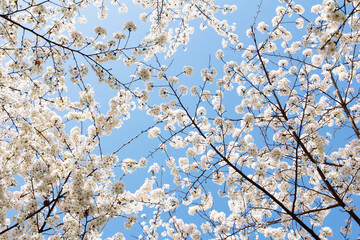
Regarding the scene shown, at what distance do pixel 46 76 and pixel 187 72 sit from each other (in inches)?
120

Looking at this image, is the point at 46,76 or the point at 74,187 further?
the point at 46,76

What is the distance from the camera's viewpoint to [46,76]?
15.3ft

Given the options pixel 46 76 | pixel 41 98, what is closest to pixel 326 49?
pixel 46 76

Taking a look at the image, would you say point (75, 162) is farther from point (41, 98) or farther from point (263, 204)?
point (263, 204)

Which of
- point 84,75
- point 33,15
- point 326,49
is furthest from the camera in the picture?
point 84,75

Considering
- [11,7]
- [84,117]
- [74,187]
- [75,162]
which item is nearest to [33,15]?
[11,7]

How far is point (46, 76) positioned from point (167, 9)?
13.0 ft

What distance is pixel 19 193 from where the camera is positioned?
5227mm

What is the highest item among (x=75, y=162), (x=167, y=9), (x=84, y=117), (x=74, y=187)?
(x=167, y=9)

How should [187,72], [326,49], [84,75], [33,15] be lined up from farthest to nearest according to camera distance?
1. [187,72]
2. [84,75]
3. [33,15]
4. [326,49]

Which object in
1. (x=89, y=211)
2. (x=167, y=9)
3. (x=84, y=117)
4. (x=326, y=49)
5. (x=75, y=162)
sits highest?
(x=167, y=9)

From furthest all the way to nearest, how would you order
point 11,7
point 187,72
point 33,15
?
point 187,72, point 33,15, point 11,7

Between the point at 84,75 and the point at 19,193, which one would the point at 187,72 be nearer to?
the point at 84,75

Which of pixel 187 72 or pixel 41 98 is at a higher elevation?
pixel 187 72
